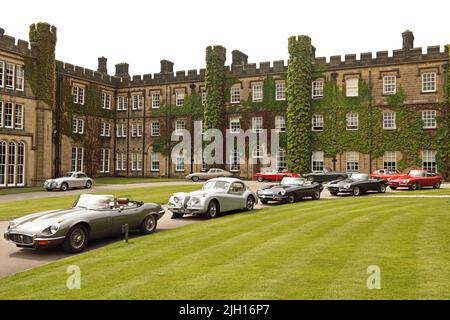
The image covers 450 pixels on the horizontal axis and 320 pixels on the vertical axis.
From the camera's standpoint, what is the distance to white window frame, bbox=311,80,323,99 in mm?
39406

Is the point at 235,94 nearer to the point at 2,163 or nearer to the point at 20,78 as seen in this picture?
the point at 20,78

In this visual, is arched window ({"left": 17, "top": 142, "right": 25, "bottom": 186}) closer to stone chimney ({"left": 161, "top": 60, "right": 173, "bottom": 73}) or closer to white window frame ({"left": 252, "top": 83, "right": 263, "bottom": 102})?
stone chimney ({"left": 161, "top": 60, "right": 173, "bottom": 73})

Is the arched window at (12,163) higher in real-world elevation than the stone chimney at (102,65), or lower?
lower

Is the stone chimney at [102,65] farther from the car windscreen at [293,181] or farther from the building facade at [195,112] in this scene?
the car windscreen at [293,181]

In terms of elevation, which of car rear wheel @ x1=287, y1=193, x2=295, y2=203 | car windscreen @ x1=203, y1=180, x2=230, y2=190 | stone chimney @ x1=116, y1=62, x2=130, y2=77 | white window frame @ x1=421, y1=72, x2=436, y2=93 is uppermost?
stone chimney @ x1=116, y1=62, x2=130, y2=77

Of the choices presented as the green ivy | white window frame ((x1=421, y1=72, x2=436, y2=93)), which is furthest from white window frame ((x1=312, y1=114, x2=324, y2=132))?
white window frame ((x1=421, y1=72, x2=436, y2=93))

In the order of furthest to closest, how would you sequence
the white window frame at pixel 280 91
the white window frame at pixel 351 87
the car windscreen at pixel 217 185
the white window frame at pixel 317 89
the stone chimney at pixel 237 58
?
the stone chimney at pixel 237 58
the white window frame at pixel 280 91
the white window frame at pixel 317 89
the white window frame at pixel 351 87
the car windscreen at pixel 217 185

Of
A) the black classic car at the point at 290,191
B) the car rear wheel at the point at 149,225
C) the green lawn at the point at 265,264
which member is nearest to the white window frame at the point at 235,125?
the black classic car at the point at 290,191

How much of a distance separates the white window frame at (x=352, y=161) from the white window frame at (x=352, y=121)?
2.30m

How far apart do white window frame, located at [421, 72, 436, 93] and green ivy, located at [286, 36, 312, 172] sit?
1008 cm

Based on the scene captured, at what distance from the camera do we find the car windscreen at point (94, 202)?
11602 millimetres

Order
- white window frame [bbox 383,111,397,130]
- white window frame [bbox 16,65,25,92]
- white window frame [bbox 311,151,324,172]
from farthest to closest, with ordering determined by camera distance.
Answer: white window frame [bbox 311,151,324,172] → white window frame [bbox 383,111,397,130] → white window frame [bbox 16,65,25,92]

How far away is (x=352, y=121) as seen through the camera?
37906mm
